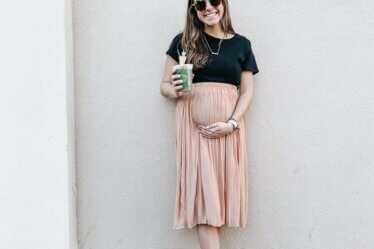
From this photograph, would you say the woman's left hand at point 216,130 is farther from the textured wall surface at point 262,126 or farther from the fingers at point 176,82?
the textured wall surface at point 262,126

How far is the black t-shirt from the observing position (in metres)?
3.27

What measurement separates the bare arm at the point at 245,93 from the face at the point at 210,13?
1.35 feet

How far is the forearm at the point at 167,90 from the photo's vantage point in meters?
3.32

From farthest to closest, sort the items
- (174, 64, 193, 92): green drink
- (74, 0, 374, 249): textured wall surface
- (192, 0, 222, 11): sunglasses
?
(74, 0, 374, 249): textured wall surface → (192, 0, 222, 11): sunglasses → (174, 64, 193, 92): green drink

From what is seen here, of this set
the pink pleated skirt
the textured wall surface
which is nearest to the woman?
the pink pleated skirt

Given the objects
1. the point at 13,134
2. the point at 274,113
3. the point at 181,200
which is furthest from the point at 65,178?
the point at 274,113

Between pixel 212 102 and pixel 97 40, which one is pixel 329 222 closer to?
pixel 212 102

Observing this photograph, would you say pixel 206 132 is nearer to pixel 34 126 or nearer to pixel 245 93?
pixel 245 93

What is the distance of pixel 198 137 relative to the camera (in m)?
3.31

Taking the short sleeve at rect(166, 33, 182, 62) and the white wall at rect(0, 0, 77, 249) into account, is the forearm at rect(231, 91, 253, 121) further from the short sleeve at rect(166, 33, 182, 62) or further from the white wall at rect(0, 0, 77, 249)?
the white wall at rect(0, 0, 77, 249)

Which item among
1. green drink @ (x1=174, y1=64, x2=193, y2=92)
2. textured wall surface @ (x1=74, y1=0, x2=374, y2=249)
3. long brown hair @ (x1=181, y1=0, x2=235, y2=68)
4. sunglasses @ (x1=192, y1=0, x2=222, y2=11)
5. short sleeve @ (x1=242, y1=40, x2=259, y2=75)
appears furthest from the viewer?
textured wall surface @ (x1=74, y1=0, x2=374, y2=249)

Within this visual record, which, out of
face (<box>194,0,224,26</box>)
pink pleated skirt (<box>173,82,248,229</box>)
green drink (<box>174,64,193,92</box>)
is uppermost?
face (<box>194,0,224,26</box>)

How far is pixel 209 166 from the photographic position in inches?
127

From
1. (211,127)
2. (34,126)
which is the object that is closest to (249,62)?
(211,127)
